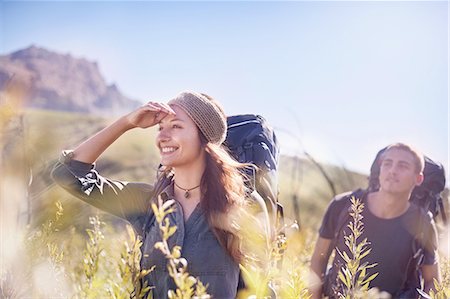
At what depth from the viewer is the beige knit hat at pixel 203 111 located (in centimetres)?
362

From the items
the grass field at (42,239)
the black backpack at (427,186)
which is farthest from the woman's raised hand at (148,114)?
the black backpack at (427,186)

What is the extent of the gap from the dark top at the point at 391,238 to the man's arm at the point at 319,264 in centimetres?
9

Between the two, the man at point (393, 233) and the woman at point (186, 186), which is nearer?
the woman at point (186, 186)

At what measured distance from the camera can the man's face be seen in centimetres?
583

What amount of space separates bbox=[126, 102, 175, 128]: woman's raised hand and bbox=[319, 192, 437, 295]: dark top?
2553mm

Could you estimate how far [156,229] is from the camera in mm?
3244

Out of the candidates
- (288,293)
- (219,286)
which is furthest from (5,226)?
(288,293)

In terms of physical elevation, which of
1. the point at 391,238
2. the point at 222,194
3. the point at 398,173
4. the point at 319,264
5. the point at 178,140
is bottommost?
the point at 319,264

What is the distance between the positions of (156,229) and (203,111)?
808 millimetres

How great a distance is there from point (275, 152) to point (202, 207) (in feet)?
3.79

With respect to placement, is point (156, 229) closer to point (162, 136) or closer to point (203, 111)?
point (162, 136)

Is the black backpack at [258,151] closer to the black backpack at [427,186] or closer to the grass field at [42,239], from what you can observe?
the grass field at [42,239]

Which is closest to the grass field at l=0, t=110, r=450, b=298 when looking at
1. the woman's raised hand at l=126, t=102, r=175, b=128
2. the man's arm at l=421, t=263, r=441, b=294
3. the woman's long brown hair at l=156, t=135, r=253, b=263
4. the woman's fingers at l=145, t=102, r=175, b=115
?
the woman's long brown hair at l=156, t=135, r=253, b=263

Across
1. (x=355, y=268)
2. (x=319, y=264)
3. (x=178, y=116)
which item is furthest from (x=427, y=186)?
(x=355, y=268)
